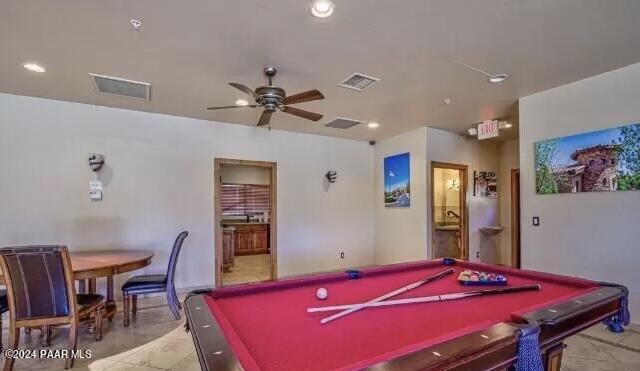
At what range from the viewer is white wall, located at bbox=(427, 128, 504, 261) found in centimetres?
552

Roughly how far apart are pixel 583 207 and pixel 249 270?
18.1ft

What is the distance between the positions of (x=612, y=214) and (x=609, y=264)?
49 centimetres

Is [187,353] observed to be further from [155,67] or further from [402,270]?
[155,67]

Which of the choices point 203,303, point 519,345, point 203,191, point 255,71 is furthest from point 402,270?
point 203,191

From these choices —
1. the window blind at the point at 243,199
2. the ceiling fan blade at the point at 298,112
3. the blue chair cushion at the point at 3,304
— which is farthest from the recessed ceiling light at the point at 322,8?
the window blind at the point at 243,199

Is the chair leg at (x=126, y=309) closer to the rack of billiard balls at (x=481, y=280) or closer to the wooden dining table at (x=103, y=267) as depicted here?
the wooden dining table at (x=103, y=267)

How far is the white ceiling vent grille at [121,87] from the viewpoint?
3.40 metres

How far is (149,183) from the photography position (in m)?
4.58

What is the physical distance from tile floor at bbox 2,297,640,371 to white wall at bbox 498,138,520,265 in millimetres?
3134

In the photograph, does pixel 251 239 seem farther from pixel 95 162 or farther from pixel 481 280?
pixel 481 280

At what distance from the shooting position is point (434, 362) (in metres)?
1.00

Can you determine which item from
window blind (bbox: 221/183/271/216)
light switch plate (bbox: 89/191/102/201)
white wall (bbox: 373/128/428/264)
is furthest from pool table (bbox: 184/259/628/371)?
window blind (bbox: 221/183/271/216)

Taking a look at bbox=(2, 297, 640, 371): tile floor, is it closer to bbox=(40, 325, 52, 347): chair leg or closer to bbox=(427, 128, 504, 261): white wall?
bbox=(40, 325, 52, 347): chair leg

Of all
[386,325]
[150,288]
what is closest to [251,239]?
[150,288]
